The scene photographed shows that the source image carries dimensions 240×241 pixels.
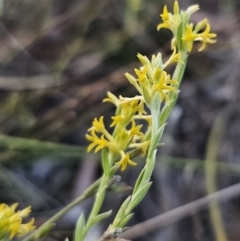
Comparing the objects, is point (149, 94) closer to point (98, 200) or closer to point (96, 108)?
point (98, 200)

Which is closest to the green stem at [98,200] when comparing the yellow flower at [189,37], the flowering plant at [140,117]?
the flowering plant at [140,117]

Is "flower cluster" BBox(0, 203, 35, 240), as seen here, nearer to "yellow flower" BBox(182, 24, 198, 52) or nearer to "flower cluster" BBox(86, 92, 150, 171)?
"flower cluster" BBox(86, 92, 150, 171)

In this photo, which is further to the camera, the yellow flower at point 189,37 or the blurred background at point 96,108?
the blurred background at point 96,108

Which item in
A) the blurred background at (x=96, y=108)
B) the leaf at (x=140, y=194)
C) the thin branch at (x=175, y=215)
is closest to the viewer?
the leaf at (x=140, y=194)

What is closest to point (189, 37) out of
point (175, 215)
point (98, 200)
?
point (98, 200)

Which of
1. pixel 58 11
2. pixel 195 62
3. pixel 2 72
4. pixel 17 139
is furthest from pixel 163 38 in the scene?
pixel 17 139

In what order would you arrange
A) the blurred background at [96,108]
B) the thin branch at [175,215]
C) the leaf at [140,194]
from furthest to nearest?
the blurred background at [96,108] → the thin branch at [175,215] → the leaf at [140,194]

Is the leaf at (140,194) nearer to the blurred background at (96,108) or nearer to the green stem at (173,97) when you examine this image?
the green stem at (173,97)

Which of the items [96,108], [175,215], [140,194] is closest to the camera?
[140,194]

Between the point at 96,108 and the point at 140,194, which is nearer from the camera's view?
the point at 140,194

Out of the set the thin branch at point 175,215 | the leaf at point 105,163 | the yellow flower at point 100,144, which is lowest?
the thin branch at point 175,215
